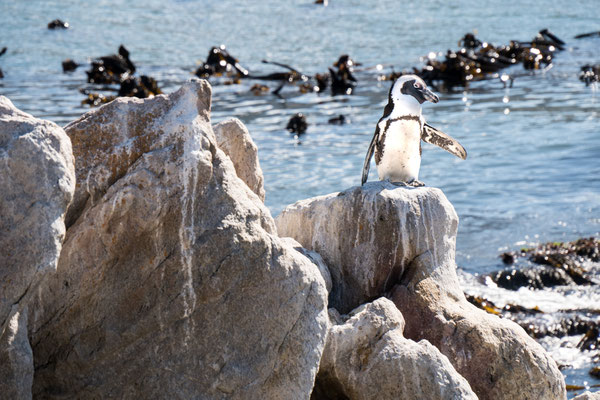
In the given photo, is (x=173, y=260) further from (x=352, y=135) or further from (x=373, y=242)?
(x=352, y=135)

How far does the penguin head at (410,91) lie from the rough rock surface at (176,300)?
327 centimetres

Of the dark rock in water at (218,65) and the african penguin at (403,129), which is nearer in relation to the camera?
the african penguin at (403,129)

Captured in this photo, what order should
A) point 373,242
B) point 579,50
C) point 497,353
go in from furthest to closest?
point 579,50 → point 373,242 → point 497,353

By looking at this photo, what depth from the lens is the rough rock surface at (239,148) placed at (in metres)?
6.23

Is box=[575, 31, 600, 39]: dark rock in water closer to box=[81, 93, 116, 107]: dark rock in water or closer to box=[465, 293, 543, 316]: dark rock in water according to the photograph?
box=[81, 93, 116, 107]: dark rock in water

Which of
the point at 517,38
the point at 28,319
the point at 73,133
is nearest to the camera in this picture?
the point at 28,319

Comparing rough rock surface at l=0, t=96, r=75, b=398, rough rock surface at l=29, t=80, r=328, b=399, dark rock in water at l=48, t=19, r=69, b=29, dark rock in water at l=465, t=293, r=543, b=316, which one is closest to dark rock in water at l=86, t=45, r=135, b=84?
dark rock in water at l=48, t=19, r=69, b=29

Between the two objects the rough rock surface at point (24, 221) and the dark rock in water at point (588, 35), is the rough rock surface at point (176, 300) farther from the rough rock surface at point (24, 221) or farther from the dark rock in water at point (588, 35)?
the dark rock in water at point (588, 35)

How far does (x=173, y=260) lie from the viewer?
4.46m

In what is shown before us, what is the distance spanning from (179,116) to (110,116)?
38cm

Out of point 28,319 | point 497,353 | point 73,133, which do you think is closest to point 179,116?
point 73,133

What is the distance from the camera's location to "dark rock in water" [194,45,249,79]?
78.5 feet

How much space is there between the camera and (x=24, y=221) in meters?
3.78

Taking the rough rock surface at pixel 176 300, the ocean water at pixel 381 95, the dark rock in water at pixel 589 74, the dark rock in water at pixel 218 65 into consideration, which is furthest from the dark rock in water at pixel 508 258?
the dark rock in water at pixel 218 65
